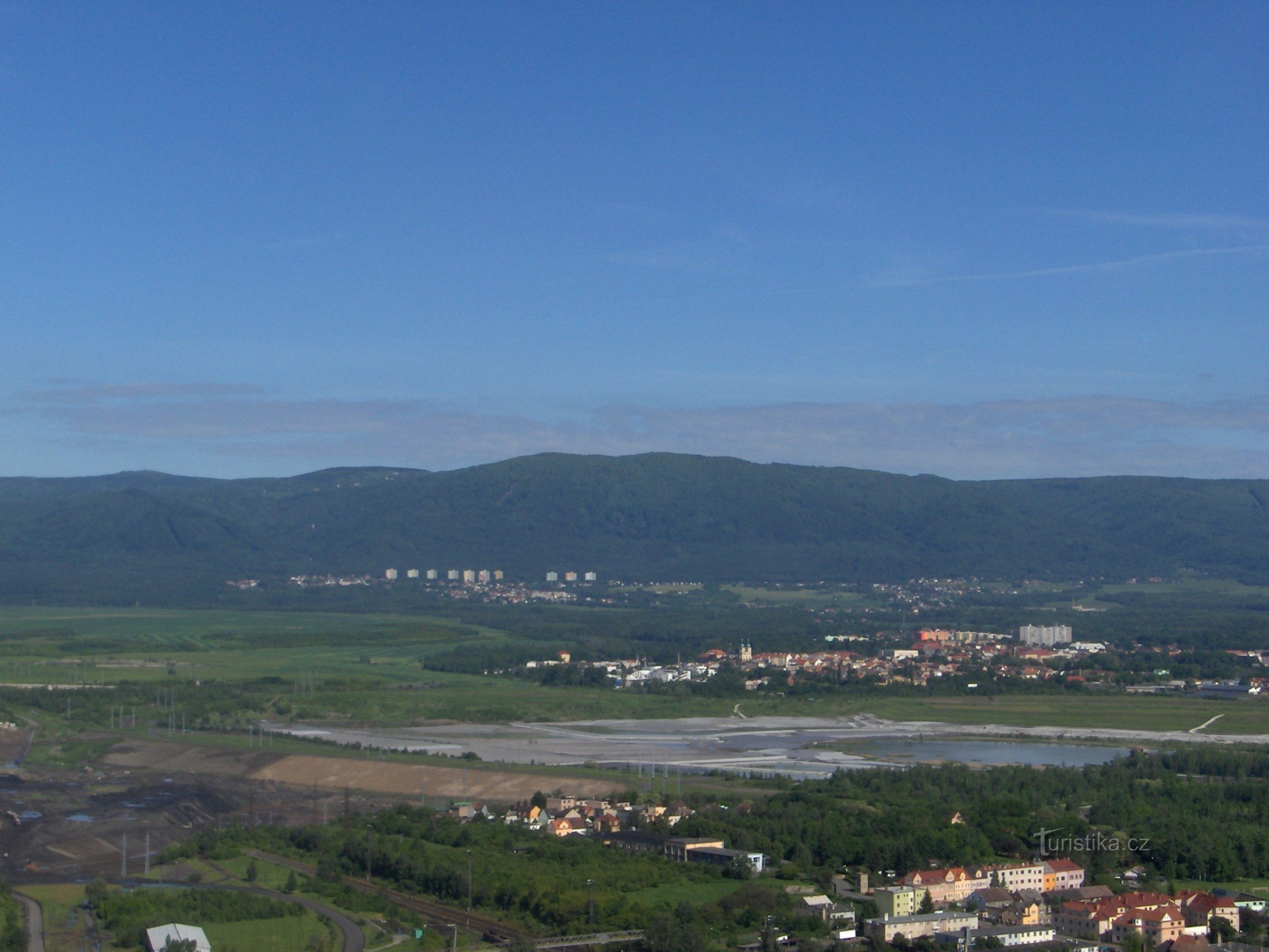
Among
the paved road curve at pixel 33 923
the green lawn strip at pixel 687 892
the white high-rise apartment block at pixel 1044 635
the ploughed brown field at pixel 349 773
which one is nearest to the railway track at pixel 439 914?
the green lawn strip at pixel 687 892

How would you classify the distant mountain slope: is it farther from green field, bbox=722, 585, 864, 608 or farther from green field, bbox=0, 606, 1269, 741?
green field, bbox=0, 606, 1269, 741

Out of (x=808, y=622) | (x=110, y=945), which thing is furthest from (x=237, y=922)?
(x=808, y=622)

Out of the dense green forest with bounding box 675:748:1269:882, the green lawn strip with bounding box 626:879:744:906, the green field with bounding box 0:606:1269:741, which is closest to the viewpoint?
the green lawn strip with bounding box 626:879:744:906

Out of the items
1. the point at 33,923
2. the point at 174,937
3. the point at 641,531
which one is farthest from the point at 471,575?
the point at 174,937

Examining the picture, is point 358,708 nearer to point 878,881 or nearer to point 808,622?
point 878,881

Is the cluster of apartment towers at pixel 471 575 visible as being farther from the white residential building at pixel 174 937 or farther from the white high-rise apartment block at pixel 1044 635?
the white residential building at pixel 174 937

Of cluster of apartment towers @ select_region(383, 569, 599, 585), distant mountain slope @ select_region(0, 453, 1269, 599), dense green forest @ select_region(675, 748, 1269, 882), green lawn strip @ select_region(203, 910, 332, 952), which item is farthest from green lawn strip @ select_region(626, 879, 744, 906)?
cluster of apartment towers @ select_region(383, 569, 599, 585)
